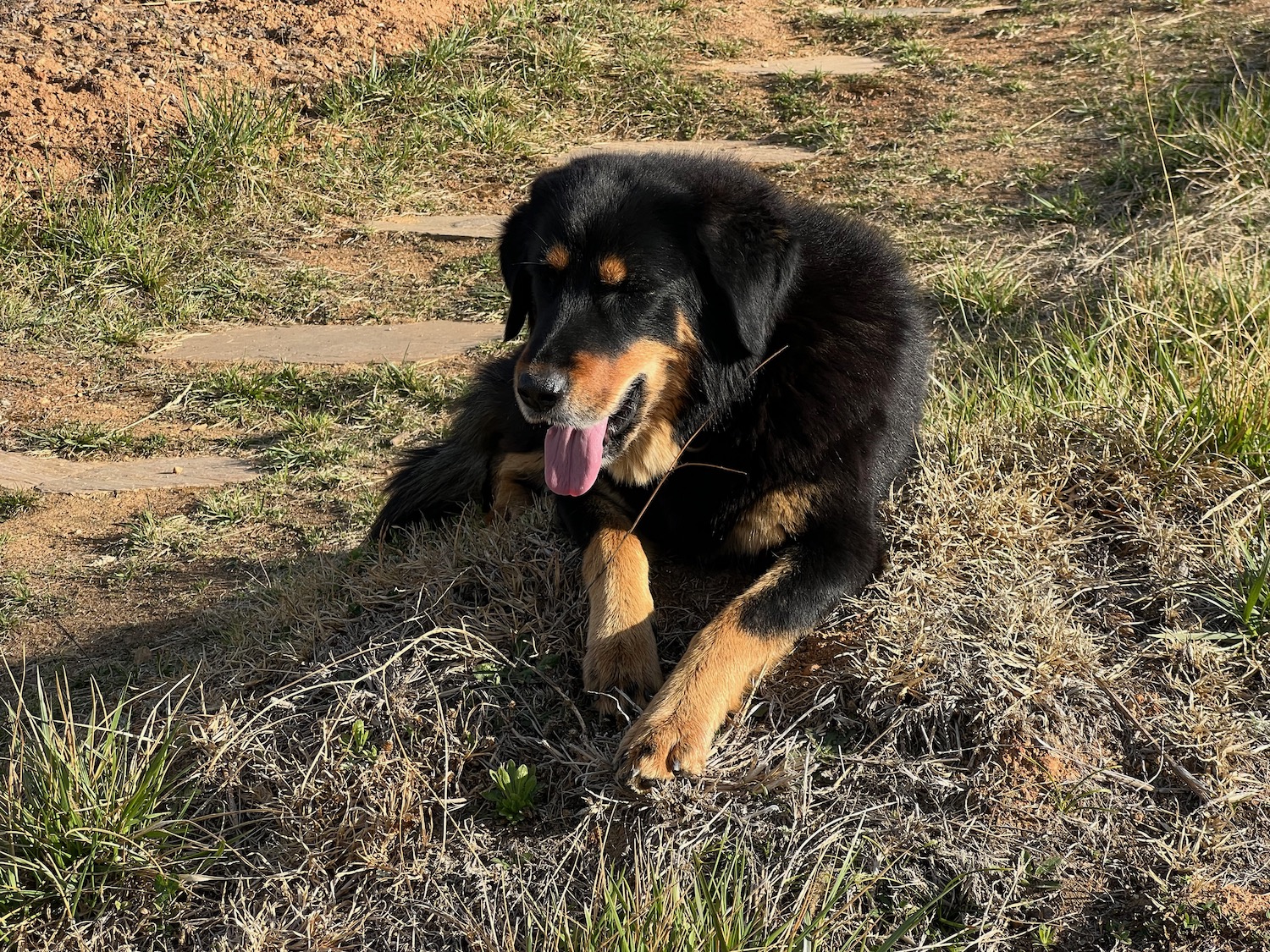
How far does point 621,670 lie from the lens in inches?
118

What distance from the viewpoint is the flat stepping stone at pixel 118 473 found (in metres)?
5.62

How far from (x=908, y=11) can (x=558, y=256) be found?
670cm

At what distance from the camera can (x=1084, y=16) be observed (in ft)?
27.8

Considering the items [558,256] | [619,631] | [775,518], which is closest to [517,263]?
[558,256]

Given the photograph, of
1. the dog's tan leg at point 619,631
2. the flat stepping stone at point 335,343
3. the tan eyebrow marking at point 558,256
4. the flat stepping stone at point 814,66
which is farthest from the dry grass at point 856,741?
the flat stepping stone at point 814,66

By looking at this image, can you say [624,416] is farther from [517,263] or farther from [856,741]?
[856,741]

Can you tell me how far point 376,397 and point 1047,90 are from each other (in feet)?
16.0

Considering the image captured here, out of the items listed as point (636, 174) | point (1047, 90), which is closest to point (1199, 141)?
point (1047, 90)

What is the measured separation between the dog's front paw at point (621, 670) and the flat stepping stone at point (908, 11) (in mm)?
7025

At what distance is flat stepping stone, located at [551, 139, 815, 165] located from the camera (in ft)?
24.3

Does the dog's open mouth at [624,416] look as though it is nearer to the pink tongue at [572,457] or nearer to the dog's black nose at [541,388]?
the pink tongue at [572,457]

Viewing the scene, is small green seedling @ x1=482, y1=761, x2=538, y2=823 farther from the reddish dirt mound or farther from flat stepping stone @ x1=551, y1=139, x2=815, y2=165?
the reddish dirt mound

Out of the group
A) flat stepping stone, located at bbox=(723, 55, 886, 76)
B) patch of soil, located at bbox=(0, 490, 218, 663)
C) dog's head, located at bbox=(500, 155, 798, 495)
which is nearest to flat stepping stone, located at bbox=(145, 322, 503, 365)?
patch of soil, located at bbox=(0, 490, 218, 663)

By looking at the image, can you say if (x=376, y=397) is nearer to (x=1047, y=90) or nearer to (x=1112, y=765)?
(x=1112, y=765)
